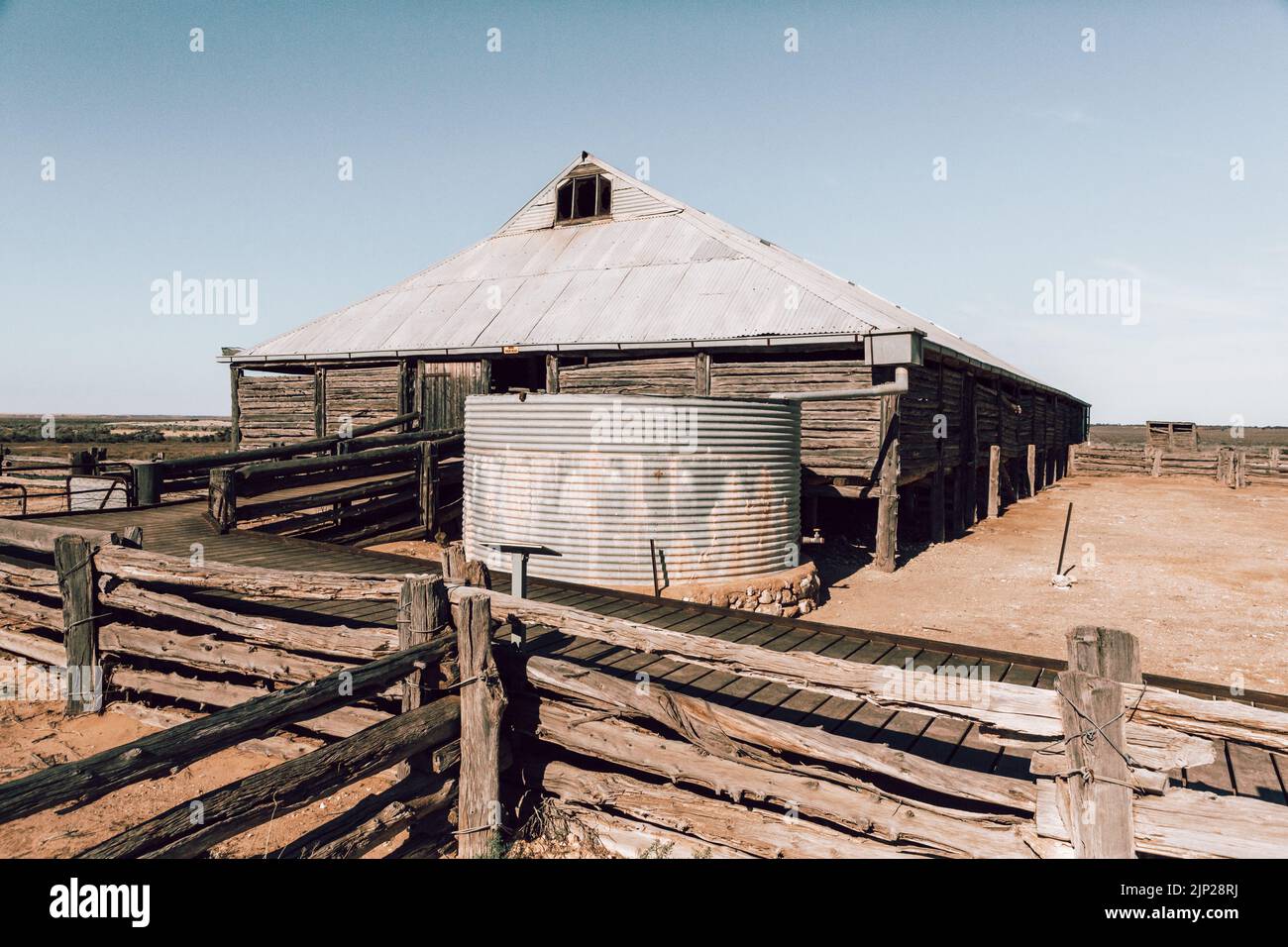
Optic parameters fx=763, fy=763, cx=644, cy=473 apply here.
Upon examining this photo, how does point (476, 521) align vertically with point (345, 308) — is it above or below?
below

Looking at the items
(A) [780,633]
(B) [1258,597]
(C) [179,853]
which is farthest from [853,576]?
(C) [179,853]

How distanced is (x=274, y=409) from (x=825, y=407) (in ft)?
51.1

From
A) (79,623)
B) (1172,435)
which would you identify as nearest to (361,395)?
(79,623)

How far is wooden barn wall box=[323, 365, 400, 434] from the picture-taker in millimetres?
19328

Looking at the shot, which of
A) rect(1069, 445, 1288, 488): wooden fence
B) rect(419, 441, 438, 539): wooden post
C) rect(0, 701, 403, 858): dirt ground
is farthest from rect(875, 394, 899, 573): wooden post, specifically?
rect(1069, 445, 1288, 488): wooden fence

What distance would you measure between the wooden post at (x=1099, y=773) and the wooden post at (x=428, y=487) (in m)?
11.8

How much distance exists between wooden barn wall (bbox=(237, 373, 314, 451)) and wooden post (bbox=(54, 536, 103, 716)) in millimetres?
14245

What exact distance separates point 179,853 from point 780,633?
15.1ft

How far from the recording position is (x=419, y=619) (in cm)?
493

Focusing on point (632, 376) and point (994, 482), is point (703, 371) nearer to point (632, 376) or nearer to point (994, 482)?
point (632, 376)

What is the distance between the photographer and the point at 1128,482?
117ft

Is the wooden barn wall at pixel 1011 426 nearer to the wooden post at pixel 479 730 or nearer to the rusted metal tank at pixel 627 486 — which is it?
the rusted metal tank at pixel 627 486
